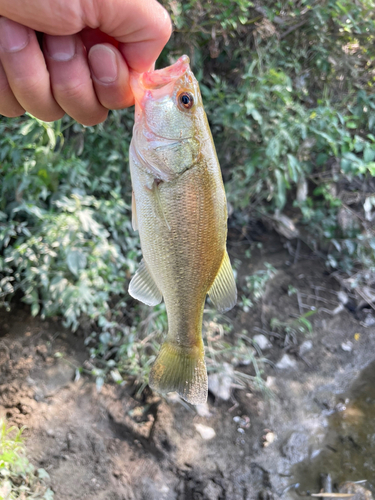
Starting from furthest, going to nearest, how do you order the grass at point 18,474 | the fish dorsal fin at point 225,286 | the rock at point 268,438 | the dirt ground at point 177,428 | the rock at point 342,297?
the rock at point 342,297
the rock at point 268,438
the dirt ground at point 177,428
the grass at point 18,474
the fish dorsal fin at point 225,286

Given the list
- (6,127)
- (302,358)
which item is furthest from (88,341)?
(302,358)

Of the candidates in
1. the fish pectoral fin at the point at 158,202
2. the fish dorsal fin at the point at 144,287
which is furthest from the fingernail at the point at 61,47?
the fish dorsal fin at the point at 144,287

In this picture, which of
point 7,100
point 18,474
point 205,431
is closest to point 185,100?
point 7,100

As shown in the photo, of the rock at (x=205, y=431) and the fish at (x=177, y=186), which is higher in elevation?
the fish at (x=177, y=186)

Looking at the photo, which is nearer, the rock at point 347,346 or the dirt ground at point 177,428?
the dirt ground at point 177,428

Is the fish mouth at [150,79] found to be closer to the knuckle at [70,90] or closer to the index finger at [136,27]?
the index finger at [136,27]

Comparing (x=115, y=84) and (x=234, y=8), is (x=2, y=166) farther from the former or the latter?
(x=234, y=8)

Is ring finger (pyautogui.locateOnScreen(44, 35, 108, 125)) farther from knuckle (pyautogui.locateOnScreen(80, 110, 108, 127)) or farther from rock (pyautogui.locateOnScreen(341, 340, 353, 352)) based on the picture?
rock (pyautogui.locateOnScreen(341, 340, 353, 352))
